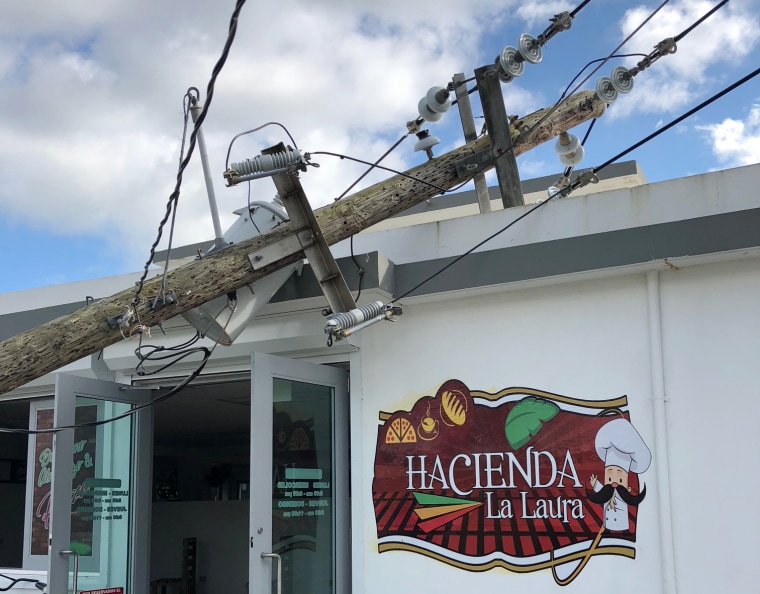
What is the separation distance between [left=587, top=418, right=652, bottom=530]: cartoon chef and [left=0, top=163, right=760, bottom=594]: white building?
1 centimetres

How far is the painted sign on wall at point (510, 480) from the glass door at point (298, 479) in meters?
0.43

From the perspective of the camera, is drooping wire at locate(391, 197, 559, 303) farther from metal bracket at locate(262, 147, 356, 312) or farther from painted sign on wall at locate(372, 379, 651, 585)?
painted sign on wall at locate(372, 379, 651, 585)

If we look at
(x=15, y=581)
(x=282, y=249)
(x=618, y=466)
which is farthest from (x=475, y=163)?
(x=15, y=581)

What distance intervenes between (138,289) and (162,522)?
9302 mm

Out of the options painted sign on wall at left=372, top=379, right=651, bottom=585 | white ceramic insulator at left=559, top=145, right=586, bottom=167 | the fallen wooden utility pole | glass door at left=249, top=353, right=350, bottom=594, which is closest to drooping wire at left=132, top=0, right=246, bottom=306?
the fallen wooden utility pole

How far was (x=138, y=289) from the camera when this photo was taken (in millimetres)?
5695

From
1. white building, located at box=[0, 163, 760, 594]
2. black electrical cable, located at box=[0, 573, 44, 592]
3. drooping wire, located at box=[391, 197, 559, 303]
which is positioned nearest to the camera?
white building, located at box=[0, 163, 760, 594]

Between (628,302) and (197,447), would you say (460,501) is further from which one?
(197,447)

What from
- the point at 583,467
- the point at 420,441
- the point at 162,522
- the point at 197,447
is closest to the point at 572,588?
the point at 583,467

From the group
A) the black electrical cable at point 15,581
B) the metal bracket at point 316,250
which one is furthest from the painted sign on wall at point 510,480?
the black electrical cable at point 15,581

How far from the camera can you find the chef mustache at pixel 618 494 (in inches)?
220

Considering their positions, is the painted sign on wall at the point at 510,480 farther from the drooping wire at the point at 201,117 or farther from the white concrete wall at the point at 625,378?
the drooping wire at the point at 201,117

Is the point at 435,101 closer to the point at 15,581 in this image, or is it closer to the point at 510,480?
the point at 510,480

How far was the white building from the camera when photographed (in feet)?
17.9
